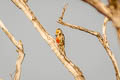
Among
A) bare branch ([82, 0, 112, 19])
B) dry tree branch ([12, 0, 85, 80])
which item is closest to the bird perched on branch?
dry tree branch ([12, 0, 85, 80])

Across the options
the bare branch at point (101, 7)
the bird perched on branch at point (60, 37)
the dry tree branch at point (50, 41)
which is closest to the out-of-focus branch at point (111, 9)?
the bare branch at point (101, 7)

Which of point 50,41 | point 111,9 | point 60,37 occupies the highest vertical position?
point 60,37

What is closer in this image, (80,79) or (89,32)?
(80,79)

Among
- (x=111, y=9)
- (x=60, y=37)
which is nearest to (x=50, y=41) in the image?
(x=60, y=37)

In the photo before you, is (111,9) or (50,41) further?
(50,41)

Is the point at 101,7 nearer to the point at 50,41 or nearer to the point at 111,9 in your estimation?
the point at 111,9

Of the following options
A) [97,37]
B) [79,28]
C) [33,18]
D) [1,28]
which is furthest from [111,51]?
[1,28]

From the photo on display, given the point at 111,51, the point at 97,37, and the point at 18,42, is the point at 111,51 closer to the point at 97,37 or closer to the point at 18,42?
the point at 97,37

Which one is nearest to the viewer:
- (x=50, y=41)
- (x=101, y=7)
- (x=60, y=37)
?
(x=101, y=7)
